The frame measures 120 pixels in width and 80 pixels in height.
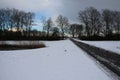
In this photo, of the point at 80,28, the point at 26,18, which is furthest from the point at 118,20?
the point at 26,18

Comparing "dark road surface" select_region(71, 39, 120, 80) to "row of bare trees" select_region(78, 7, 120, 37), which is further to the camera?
"row of bare trees" select_region(78, 7, 120, 37)

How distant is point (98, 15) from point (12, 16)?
145 ft

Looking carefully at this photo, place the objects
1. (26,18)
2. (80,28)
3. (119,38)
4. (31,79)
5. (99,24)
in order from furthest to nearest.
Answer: (80,28) < (26,18) < (99,24) < (119,38) < (31,79)

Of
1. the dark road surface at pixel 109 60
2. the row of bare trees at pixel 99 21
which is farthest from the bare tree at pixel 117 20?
the dark road surface at pixel 109 60

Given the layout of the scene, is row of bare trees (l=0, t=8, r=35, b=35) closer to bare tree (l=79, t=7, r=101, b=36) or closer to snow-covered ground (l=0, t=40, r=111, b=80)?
bare tree (l=79, t=7, r=101, b=36)

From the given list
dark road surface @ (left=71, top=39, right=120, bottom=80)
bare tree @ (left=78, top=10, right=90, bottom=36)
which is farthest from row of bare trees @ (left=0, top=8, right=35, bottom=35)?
dark road surface @ (left=71, top=39, right=120, bottom=80)

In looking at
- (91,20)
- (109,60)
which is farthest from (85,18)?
(109,60)

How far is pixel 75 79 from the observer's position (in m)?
7.49

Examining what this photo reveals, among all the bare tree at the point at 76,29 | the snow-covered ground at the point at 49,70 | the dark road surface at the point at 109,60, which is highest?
the bare tree at the point at 76,29

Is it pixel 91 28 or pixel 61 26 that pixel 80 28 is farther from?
pixel 91 28

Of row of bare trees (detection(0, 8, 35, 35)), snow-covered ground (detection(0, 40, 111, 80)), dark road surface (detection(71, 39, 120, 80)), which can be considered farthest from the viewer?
row of bare trees (detection(0, 8, 35, 35))

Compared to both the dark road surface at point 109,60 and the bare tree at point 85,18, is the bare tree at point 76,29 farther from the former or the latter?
the dark road surface at point 109,60

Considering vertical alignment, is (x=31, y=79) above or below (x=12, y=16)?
below

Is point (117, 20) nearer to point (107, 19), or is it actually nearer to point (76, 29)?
point (107, 19)
